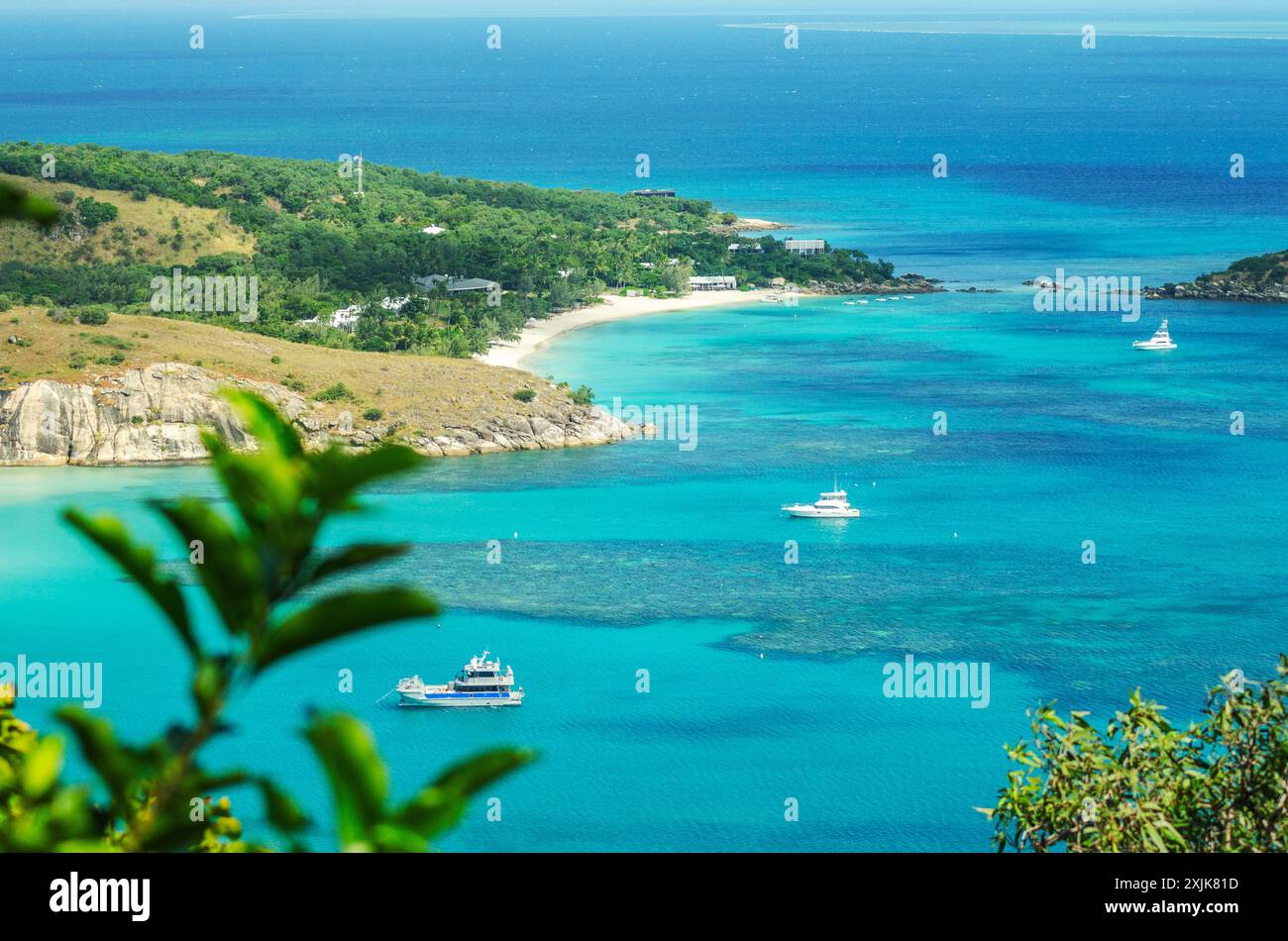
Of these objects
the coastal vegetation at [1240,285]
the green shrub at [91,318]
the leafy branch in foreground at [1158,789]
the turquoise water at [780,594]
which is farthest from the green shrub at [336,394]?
the coastal vegetation at [1240,285]

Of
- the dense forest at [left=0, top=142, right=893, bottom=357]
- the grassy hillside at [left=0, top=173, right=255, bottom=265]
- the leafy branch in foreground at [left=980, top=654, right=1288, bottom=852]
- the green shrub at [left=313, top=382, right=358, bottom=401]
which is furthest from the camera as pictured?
the grassy hillside at [left=0, top=173, right=255, bottom=265]

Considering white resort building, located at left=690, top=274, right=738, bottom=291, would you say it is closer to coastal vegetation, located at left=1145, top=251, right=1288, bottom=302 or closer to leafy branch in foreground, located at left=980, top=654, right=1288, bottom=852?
coastal vegetation, located at left=1145, top=251, right=1288, bottom=302

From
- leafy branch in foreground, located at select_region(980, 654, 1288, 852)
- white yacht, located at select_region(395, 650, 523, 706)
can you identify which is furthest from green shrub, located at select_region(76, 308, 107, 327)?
leafy branch in foreground, located at select_region(980, 654, 1288, 852)

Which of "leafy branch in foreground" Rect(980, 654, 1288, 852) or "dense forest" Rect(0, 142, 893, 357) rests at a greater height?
"dense forest" Rect(0, 142, 893, 357)

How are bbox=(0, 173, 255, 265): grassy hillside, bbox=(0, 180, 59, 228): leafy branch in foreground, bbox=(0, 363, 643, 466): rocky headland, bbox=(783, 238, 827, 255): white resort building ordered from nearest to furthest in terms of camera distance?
bbox=(0, 180, 59, 228): leafy branch in foreground < bbox=(0, 363, 643, 466): rocky headland < bbox=(0, 173, 255, 265): grassy hillside < bbox=(783, 238, 827, 255): white resort building

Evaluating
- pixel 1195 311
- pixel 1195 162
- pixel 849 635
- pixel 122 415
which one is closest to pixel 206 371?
pixel 122 415

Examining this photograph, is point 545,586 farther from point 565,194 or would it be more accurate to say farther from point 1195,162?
point 1195,162

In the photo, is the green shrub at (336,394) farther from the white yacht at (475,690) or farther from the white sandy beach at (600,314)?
the white yacht at (475,690)

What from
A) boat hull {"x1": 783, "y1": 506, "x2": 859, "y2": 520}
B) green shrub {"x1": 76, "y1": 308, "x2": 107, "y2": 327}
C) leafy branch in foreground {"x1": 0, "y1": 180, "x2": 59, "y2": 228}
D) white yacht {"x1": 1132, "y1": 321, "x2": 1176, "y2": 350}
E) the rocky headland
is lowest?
boat hull {"x1": 783, "y1": 506, "x2": 859, "y2": 520}
